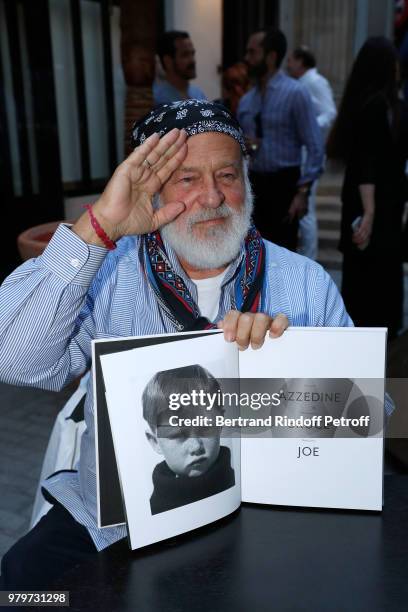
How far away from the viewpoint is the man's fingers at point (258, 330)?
117cm

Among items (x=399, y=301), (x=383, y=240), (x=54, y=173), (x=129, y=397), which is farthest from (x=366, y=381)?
(x=54, y=173)

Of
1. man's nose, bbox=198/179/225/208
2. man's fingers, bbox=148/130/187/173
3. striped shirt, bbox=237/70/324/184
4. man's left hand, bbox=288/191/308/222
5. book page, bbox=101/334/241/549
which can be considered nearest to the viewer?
book page, bbox=101/334/241/549

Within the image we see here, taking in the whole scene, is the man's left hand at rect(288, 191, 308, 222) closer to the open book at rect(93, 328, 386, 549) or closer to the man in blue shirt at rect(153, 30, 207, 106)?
the man in blue shirt at rect(153, 30, 207, 106)

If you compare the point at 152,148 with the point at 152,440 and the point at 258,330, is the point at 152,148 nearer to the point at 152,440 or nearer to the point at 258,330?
the point at 258,330

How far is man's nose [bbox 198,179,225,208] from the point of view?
165 cm

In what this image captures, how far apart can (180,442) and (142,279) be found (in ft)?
2.06

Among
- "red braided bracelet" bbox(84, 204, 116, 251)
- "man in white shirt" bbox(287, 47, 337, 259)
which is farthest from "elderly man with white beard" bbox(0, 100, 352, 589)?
"man in white shirt" bbox(287, 47, 337, 259)

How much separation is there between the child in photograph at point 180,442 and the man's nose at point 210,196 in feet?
2.11

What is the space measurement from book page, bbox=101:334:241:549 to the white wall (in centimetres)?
676

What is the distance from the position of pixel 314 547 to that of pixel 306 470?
148mm

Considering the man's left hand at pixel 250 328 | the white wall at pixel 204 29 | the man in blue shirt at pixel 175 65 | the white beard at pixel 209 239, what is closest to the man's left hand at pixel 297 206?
the man in blue shirt at pixel 175 65

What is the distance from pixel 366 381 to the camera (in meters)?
1.19

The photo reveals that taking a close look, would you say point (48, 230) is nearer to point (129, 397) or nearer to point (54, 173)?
point (54, 173)

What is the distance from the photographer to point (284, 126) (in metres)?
4.60
